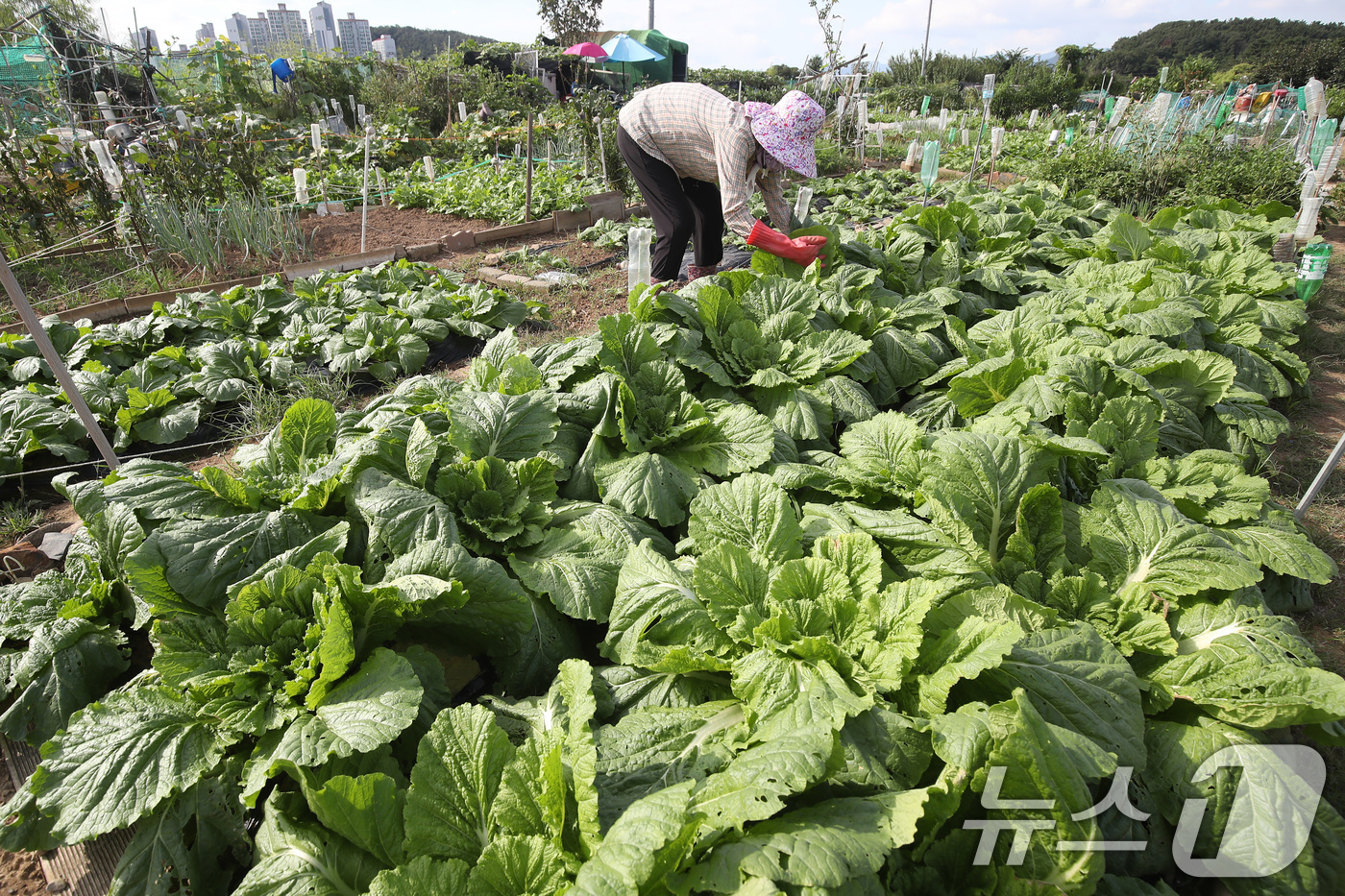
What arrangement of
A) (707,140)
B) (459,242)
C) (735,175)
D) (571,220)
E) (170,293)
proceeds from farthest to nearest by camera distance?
(571,220)
(459,242)
(170,293)
(707,140)
(735,175)

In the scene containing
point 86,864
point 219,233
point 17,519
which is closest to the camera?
point 86,864

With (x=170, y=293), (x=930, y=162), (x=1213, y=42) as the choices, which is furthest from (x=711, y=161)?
(x=1213, y=42)

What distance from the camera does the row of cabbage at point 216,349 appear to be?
3.83m

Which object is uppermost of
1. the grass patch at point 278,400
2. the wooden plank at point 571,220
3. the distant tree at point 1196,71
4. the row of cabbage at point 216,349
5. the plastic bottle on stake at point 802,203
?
the distant tree at point 1196,71

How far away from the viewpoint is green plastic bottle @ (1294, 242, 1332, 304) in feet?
16.4

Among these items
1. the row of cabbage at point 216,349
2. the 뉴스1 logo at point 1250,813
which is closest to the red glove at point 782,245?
the row of cabbage at point 216,349

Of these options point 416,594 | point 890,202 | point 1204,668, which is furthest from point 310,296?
point 890,202

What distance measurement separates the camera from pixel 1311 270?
16.5ft

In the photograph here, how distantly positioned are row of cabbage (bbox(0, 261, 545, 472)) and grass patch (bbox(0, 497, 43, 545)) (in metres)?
0.26

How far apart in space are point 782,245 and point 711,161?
1.08 m

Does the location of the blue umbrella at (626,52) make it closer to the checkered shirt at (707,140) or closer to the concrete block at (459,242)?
the concrete block at (459,242)

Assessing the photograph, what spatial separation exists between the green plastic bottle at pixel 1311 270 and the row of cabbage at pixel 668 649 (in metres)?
3.31

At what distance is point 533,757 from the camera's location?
143 cm

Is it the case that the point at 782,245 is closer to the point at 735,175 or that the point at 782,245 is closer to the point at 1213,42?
the point at 735,175
